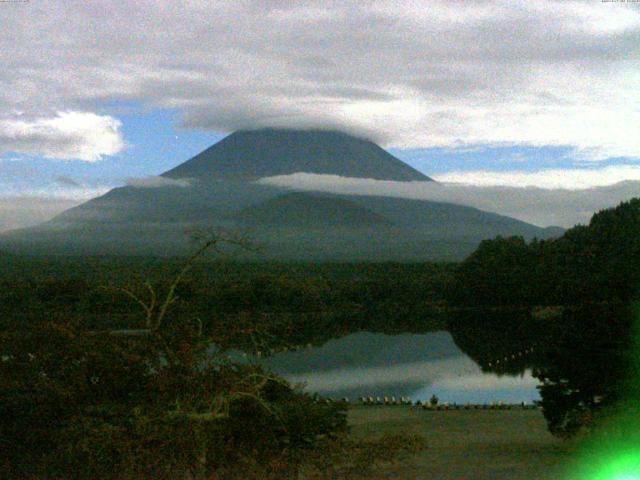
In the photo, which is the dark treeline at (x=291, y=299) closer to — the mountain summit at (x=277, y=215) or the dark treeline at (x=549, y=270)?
the dark treeline at (x=549, y=270)

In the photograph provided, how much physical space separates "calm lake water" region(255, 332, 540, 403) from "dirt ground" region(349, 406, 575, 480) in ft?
15.1

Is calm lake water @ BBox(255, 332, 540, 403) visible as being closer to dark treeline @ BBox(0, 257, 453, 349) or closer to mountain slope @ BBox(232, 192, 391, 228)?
dark treeline @ BBox(0, 257, 453, 349)

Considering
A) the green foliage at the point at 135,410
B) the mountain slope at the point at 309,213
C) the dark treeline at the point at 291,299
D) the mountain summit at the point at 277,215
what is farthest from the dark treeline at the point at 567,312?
the mountain slope at the point at 309,213

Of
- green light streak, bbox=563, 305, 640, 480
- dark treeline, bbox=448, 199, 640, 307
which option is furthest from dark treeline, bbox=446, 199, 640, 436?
green light streak, bbox=563, 305, 640, 480

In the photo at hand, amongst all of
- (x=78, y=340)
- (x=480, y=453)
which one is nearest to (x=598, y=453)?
(x=480, y=453)

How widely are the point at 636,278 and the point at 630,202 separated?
2004 cm

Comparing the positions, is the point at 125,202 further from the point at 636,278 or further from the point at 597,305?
the point at 597,305

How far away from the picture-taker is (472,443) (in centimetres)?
1195

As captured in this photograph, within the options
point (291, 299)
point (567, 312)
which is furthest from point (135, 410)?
point (291, 299)

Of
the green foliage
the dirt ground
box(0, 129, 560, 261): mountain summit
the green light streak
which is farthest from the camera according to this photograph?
box(0, 129, 560, 261): mountain summit

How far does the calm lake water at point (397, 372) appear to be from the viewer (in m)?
23.2

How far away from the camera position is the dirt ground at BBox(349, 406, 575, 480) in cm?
871

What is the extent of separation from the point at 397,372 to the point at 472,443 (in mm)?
16754

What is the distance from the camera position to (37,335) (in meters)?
6.52
